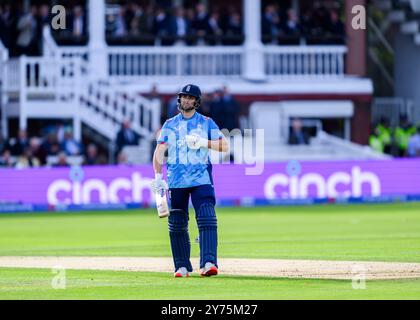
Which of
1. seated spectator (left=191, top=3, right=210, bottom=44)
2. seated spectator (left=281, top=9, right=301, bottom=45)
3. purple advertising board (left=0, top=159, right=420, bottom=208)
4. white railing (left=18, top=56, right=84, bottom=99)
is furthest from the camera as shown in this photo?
seated spectator (left=281, top=9, right=301, bottom=45)

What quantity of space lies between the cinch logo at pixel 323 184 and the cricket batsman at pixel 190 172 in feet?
64.8

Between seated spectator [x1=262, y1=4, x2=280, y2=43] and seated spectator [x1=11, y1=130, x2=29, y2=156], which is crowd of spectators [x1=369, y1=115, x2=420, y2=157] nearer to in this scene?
seated spectator [x1=262, y1=4, x2=280, y2=43]

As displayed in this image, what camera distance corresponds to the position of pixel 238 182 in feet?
117

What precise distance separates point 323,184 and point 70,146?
7.29m

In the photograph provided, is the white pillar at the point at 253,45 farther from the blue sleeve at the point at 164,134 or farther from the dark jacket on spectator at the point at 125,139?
the blue sleeve at the point at 164,134

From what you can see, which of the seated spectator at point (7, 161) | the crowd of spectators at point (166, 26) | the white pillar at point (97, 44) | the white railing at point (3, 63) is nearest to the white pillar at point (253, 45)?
the crowd of spectators at point (166, 26)

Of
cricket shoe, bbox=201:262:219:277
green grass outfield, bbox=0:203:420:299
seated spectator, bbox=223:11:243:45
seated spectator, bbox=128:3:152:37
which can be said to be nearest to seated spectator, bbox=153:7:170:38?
seated spectator, bbox=128:3:152:37

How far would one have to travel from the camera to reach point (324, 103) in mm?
43781

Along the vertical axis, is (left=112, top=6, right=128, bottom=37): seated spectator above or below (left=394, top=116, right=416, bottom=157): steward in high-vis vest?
above

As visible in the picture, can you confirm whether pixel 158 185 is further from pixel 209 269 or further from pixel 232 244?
pixel 232 244

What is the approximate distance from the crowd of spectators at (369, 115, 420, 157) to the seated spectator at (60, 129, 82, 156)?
32.8 ft

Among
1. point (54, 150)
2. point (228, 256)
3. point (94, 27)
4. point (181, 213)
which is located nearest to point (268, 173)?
point (54, 150)

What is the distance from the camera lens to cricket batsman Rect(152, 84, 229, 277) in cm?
1606

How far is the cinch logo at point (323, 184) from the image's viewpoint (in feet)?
118
